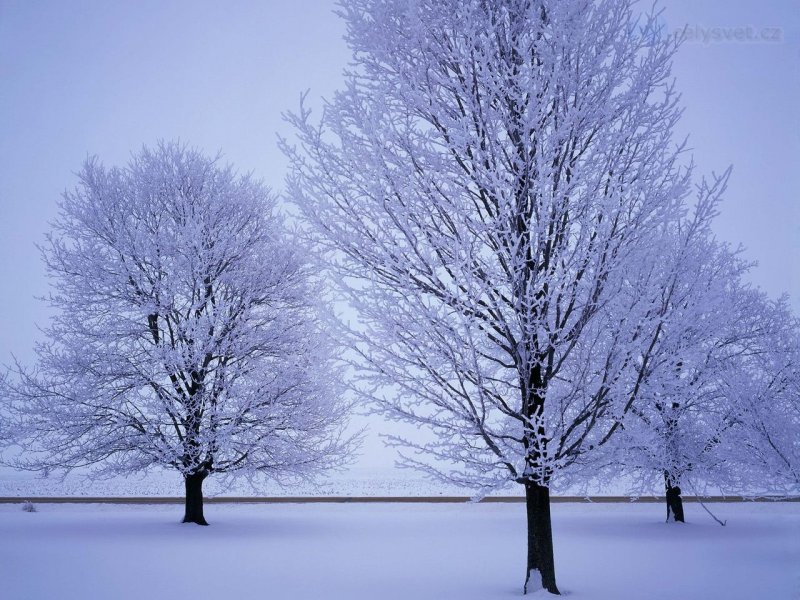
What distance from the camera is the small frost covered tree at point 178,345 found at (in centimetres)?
1464

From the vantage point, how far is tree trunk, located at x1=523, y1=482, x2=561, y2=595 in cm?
752

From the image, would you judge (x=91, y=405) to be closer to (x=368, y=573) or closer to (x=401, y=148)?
(x=368, y=573)

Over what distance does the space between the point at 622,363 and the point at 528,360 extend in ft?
3.43

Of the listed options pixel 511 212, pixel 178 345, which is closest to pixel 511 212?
pixel 511 212

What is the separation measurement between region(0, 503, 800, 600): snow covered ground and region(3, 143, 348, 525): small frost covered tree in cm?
→ 192

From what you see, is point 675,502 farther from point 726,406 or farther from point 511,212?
point 511,212

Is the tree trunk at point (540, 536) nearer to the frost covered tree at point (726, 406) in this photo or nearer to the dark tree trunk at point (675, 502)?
the frost covered tree at point (726, 406)

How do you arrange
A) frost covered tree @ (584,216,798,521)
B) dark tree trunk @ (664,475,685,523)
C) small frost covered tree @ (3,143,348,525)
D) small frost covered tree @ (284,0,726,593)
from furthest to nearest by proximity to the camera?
dark tree trunk @ (664,475,685,523) < small frost covered tree @ (3,143,348,525) < frost covered tree @ (584,216,798,521) < small frost covered tree @ (284,0,726,593)

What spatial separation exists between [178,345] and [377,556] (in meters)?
7.79

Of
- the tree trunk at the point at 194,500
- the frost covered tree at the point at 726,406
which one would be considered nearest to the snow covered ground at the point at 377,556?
the tree trunk at the point at 194,500

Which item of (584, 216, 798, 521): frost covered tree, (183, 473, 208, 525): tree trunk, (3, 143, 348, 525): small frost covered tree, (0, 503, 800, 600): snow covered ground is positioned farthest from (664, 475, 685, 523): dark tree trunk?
(183, 473, 208, 525): tree trunk

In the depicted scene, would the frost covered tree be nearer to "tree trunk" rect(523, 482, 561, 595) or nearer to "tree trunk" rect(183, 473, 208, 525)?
"tree trunk" rect(523, 482, 561, 595)

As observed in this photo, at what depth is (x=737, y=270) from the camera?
1725cm

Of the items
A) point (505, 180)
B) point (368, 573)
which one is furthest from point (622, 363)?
point (368, 573)
